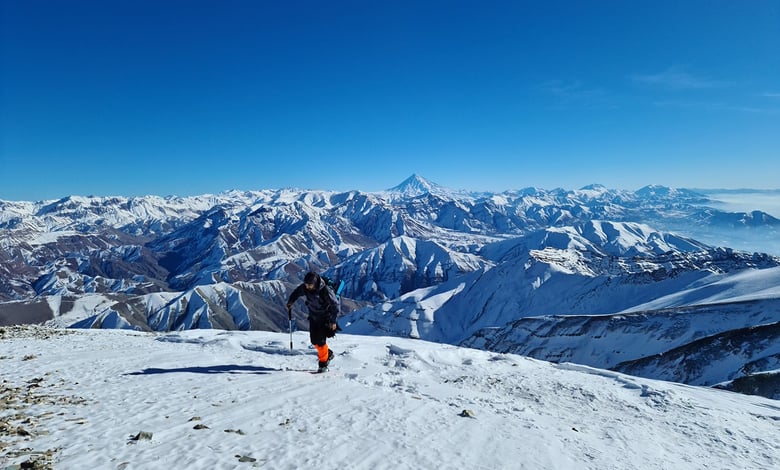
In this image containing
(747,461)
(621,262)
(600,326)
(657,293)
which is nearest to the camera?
(747,461)

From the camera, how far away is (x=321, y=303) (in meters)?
13.6

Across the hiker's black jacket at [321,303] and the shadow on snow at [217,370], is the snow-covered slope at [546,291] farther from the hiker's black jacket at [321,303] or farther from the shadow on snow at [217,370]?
the shadow on snow at [217,370]

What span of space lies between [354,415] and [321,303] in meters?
4.63

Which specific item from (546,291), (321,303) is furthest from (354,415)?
(546,291)

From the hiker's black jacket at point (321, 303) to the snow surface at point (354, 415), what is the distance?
1933mm

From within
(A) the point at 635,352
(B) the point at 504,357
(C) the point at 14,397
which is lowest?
(A) the point at 635,352

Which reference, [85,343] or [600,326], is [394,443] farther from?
[600,326]

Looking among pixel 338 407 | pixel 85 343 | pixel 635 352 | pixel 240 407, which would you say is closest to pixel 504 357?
pixel 338 407

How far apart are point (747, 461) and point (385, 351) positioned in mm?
12440

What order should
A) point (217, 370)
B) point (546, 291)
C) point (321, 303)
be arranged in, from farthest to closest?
point (546, 291) → point (217, 370) → point (321, 303)

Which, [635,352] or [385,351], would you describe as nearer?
[385,351]

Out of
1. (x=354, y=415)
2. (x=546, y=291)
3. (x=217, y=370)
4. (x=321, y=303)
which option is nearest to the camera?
(x=354, y=415)

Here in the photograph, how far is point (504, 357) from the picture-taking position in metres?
19.1

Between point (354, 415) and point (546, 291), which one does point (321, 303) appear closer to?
point (354, 415)
